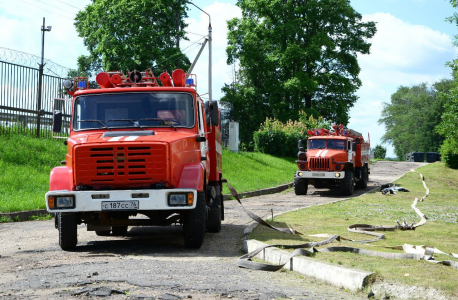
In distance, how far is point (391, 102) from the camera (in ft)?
353

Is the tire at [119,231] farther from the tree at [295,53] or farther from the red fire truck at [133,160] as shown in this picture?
the tree at [295,53]

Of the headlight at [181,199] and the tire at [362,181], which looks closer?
the headlight at [181,199]

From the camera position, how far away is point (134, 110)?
9539 mm

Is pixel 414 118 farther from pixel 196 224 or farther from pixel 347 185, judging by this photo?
pixel 196 224

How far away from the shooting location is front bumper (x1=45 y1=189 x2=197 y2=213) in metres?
8.46

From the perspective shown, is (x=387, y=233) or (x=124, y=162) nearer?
(x=124, y=162)

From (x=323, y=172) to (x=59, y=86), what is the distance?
1021 cm

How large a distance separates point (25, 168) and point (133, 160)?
10.5m

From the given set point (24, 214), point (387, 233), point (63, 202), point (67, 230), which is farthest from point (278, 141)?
point (63, 202)

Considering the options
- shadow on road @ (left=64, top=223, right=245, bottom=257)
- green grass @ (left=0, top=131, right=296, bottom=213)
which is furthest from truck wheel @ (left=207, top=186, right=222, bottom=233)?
green grass @ (left=0, top=131, right=296, bottom=213)

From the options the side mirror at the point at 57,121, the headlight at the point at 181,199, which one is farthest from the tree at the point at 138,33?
the headlight at the point at 181,199

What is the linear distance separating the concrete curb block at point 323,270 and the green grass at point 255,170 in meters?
13.6

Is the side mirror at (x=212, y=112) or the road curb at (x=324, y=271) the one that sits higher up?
the side mirror at (x=212, y=112)

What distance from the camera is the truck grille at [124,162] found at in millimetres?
8602
